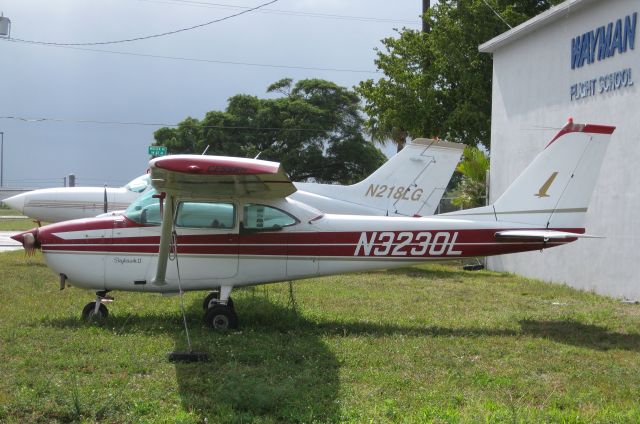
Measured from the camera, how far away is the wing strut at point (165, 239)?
7.28 meters

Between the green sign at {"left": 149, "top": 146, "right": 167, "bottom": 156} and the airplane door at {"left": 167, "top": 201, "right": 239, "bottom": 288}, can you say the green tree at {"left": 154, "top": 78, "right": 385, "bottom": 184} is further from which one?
the airplane door at {"left": 167, "top": 201, "right": 239, "bottom": 288}

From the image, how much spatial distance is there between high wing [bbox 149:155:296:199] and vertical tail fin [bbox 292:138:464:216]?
409 cm

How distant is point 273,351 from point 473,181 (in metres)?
12.6

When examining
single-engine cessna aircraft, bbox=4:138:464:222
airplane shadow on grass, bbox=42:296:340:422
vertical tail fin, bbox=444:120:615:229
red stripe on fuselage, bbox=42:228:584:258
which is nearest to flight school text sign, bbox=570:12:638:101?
single-engine cessna aircraft, bbox=4:138:464:222

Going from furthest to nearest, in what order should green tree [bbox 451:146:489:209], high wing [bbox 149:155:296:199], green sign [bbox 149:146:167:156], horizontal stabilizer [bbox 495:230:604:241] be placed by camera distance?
green tree [bbox 451:146:489:209] < green sign [bbox 149:146:167:156] < horizontal stabilizer [bbox 495:230:604:241] < high wing [bbox 149:155:296:199]

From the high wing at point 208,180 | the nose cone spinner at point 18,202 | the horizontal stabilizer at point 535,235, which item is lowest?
the nose cone spinner at point 18,202

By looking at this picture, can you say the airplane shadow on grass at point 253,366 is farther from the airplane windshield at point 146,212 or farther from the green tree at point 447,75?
the green tree at point 447,75

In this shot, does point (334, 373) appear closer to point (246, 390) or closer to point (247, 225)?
point (246, 390)

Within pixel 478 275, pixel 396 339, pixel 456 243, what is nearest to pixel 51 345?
pixel 396 339

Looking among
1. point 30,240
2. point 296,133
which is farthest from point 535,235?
point 296,133

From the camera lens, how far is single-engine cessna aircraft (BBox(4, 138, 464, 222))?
1213 centimetres

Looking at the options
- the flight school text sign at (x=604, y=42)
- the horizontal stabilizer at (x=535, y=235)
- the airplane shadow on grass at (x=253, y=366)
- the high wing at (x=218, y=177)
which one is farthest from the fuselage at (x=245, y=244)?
the flight school text sign at (x=604, y=42)

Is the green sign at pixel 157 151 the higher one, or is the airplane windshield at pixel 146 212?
the green sign at pixel 157 151

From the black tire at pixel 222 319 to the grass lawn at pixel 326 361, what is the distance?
13 centimetres
